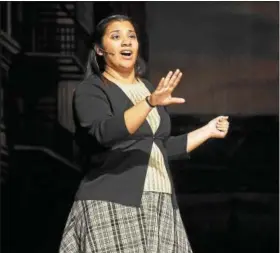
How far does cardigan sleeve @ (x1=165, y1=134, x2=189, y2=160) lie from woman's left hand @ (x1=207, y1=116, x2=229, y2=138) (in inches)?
3.2

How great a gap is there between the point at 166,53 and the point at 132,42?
3.09 ft

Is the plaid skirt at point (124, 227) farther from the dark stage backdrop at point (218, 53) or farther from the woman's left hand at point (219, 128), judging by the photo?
the dark stage backdrop at point (218, 53)

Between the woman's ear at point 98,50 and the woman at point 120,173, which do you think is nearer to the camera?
the woman at point 120,173

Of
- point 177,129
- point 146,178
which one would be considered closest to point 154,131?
point 146,178

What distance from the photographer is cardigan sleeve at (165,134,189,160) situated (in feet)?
7.41

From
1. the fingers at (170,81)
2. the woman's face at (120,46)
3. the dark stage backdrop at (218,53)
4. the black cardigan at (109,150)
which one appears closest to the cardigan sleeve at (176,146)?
the black cardigan at (109,150)

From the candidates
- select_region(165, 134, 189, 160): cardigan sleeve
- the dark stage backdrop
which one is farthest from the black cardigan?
the dark stage backdrop

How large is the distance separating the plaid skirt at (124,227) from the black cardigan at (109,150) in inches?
0.9

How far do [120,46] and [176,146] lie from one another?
32 centimetres

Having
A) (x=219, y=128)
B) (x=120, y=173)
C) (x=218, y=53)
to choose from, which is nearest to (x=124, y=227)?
(x=120, y=173)

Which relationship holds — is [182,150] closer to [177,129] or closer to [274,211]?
[177,129]

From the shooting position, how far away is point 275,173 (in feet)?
10.3

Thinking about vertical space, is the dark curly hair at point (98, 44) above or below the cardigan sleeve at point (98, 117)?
above

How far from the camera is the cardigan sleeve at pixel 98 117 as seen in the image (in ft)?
6.47
